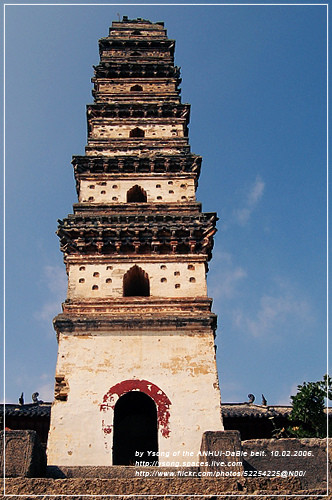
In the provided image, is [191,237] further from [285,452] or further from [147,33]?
[147,33]

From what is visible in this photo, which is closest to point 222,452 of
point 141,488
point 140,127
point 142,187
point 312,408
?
point 141,488

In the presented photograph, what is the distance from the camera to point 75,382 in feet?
46.8

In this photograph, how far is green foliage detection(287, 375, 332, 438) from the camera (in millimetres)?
12922

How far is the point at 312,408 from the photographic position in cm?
1302

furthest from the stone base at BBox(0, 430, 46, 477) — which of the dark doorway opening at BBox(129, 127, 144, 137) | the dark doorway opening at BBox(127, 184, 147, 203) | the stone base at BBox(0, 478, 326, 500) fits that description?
the dark doorway opening at BBox(129, 127, 144, 137)

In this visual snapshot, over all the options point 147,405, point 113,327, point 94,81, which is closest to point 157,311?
point 113,327

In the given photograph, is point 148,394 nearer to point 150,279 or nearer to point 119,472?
point 150,279

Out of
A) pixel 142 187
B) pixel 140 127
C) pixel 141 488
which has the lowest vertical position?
pixel 141 488

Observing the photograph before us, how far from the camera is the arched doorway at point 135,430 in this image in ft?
50.1

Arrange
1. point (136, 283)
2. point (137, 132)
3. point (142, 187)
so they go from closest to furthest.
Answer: point (136, 283)
point (142, 187)
point (137, 132)

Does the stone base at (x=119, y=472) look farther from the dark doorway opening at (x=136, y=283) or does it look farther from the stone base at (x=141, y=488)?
the dark doorway opening at (x=136, y=283)

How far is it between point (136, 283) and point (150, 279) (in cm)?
106

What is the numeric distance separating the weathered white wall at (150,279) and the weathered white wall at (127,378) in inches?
57.5

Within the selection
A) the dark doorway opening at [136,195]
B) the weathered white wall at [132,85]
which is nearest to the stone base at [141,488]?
the dark doorway opening at [136,195]
